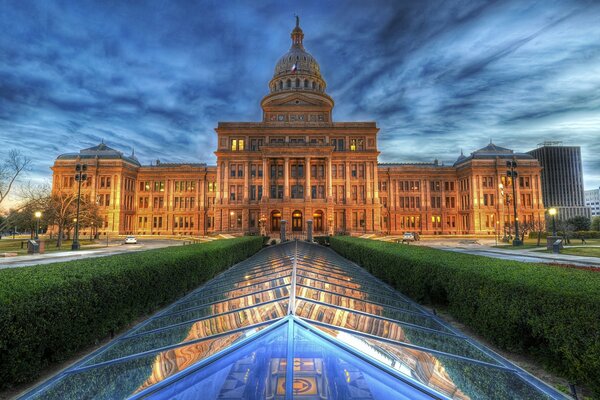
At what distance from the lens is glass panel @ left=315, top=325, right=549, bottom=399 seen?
3018 millimetres

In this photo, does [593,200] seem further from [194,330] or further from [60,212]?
[194,330]

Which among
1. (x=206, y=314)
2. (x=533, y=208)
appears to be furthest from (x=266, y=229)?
(x=533, y=208)

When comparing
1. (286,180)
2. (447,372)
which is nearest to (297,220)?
(286,180)

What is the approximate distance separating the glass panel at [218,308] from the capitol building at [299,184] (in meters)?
47.4

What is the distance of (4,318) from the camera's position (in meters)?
4.44

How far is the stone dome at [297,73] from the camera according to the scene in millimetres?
74688

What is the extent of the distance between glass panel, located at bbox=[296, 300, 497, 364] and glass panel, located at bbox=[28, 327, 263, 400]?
3.62 ft

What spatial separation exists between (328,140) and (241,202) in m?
20.4

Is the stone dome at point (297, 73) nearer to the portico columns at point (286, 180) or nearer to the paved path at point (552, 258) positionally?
the portico columns at point (286, 180)

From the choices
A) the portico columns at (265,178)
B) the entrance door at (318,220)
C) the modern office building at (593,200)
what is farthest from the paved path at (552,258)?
the modern office building at (593,200)

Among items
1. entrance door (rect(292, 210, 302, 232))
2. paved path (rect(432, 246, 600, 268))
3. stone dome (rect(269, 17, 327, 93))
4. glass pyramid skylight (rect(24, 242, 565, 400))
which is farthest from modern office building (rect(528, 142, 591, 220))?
glass pyramid skylight (rect(24, 242, 565, 400))

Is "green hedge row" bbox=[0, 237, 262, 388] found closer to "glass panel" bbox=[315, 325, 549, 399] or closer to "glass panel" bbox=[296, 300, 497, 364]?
"glass panel" bbox=[296, 300, 497, 364]

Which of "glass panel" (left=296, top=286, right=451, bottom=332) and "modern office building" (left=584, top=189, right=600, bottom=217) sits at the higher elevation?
"modern office building" (left=584, top=189, right=600, bottom=217)

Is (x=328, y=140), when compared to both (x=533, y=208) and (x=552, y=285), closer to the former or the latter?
(x=533, y=208)
